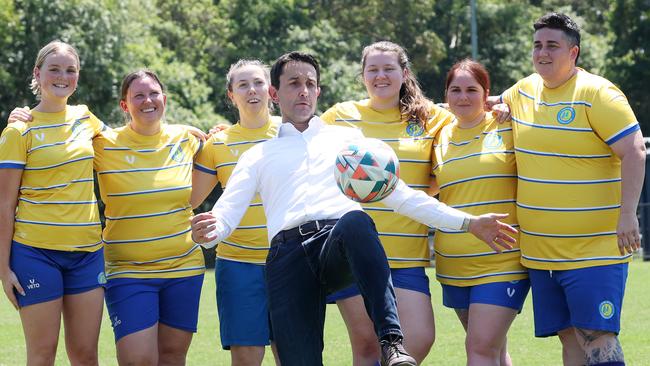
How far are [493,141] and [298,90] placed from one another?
1520 millimetres

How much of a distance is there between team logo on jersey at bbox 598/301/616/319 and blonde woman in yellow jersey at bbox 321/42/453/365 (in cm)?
113

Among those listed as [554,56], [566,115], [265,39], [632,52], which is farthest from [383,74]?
[632,52]

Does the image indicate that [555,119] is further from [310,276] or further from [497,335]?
[310,276]

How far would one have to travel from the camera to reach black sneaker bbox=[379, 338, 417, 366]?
5.29 meters

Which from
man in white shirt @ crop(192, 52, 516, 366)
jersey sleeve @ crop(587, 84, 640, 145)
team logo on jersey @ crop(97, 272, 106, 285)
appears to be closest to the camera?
man in white shirt @ crop(192, 52, 516, 366)

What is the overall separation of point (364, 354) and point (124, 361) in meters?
1.68

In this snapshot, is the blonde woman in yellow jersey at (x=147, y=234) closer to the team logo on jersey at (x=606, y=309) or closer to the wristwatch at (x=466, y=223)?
the wristwatch at (x=466, y=223)

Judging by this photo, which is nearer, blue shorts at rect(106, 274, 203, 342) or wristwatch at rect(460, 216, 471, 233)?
wristwatch at rect(460, 216, 471, 233)

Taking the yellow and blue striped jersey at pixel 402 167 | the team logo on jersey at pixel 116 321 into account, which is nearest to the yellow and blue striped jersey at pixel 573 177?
the yellow and blue striped jersey at pixel 402 167

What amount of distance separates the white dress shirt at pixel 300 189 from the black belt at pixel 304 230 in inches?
1.8

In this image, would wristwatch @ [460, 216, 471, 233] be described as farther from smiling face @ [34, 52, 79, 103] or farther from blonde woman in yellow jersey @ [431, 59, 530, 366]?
smiling face @ [34, 52, 79, 103]

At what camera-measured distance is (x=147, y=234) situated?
7305mm

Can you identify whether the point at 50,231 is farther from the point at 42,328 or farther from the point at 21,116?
the point at 21,116

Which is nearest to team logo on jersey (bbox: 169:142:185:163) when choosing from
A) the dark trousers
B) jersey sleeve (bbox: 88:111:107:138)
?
jersey sleeve (bbox: 88:111:107:138)
